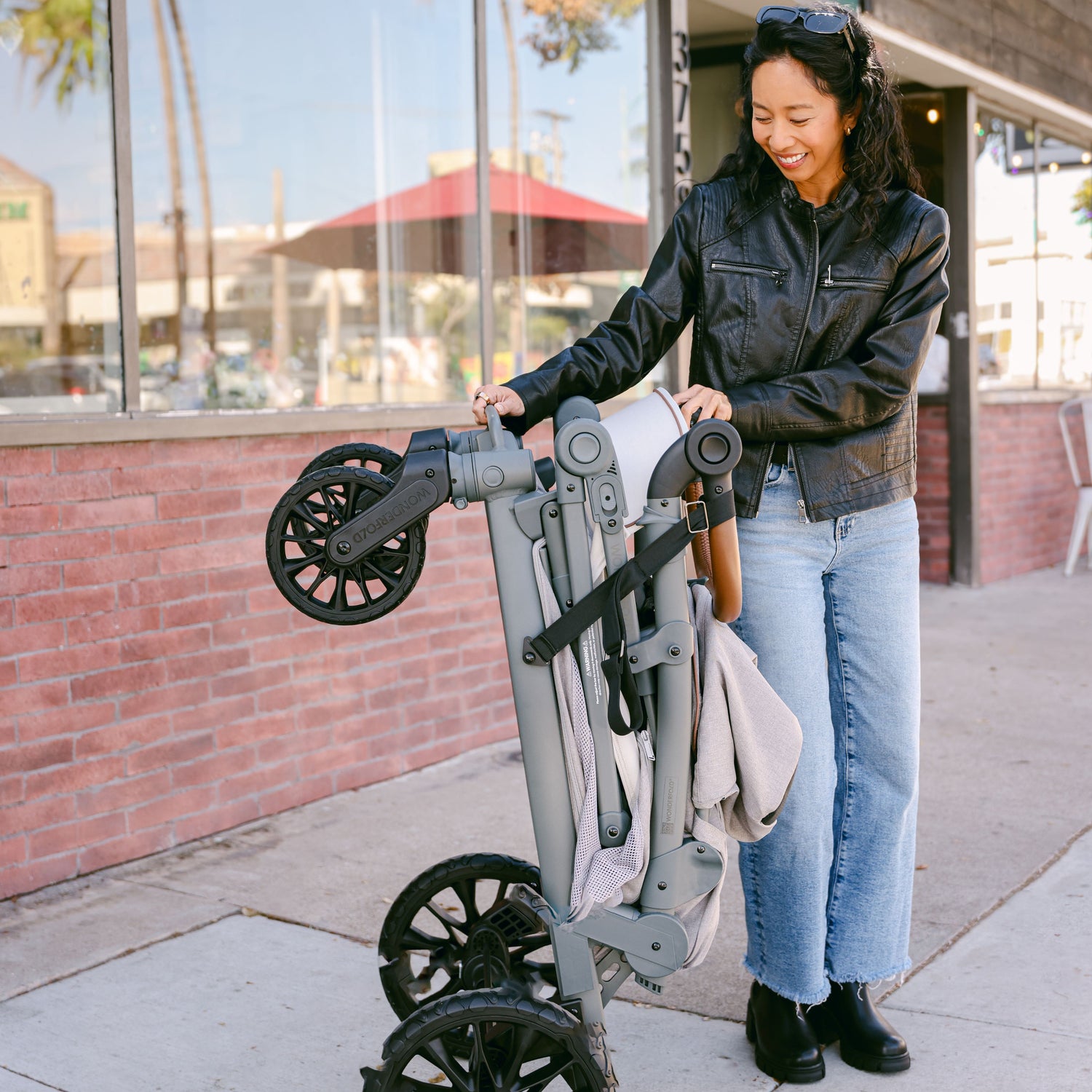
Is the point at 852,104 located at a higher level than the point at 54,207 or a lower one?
lower

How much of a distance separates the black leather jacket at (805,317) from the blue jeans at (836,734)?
8cm

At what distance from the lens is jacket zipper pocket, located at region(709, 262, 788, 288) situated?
2623 mm

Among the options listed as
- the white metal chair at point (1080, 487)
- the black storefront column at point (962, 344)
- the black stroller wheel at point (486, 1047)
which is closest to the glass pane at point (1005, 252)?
the black storefront column at point (962, 344)

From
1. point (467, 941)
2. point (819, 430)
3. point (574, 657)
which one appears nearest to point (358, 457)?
point (574, 657)

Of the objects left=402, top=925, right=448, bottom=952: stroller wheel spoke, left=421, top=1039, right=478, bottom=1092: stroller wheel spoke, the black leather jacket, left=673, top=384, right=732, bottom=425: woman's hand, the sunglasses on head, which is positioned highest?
the sunglasses on head

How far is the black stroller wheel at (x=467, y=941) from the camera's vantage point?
2.59 meters

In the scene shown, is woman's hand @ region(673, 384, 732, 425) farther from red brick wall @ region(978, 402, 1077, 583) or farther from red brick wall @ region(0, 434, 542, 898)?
red brick wall @ region(978, 402, 1077, 583)

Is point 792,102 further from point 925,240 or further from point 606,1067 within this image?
point 606,1067

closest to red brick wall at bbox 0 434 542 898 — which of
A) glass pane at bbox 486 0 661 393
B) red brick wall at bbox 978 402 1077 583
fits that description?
glass pane at bbox 486 0 661 393

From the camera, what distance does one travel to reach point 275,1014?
3037mm

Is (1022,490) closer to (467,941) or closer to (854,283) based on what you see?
(854,283)

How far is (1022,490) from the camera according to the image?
31.6 ft

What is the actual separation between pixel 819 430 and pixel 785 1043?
1.20 m

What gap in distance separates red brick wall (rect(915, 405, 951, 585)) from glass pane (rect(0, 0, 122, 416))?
5.29m
